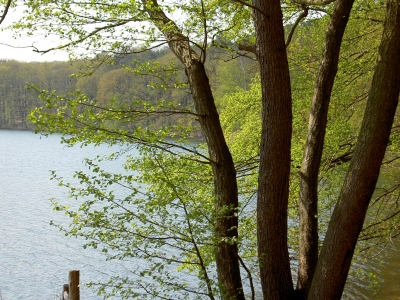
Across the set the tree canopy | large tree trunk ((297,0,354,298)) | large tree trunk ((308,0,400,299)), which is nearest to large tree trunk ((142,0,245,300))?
the tree canopy

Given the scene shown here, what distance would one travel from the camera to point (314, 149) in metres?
4.73

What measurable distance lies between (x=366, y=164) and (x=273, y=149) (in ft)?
2.44

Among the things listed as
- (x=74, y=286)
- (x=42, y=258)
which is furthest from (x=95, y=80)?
(x=74, y=286)

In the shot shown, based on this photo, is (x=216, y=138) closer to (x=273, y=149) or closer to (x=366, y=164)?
(x=273, y=149)

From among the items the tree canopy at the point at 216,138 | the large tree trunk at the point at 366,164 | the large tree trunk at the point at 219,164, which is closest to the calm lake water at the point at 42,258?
the tree canopy at the point at 216,138

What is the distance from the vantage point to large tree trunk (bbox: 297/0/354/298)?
4582 mm

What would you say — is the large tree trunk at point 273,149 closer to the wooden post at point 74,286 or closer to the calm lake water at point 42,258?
the wooden post at point 74,286

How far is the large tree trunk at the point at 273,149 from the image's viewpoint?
4.02 meters

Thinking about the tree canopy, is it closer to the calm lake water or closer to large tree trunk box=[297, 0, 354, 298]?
large tree trunk box=[297, 0, 354, 298]

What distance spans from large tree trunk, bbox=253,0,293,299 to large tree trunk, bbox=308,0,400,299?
1.38 feet

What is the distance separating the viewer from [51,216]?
53.4ft

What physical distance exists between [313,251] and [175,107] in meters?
1.82

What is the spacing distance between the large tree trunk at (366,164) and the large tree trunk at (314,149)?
640mm

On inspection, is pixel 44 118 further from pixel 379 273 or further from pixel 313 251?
pixel 379 273
